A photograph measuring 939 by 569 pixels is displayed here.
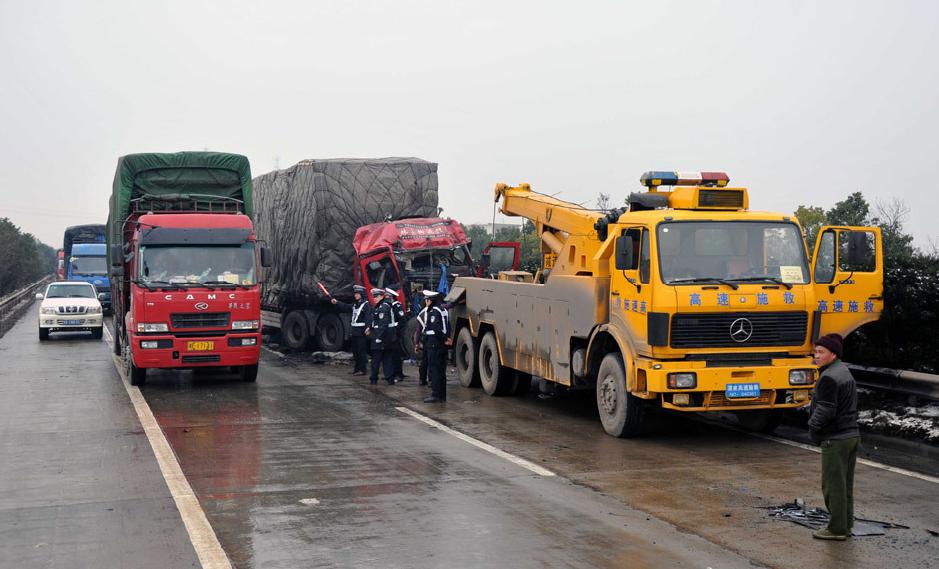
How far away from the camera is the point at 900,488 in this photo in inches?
353

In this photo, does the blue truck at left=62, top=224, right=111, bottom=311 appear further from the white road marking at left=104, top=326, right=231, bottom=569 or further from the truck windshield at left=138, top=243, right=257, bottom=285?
the white road marking at left=104, top=326, right=231, bottom=569

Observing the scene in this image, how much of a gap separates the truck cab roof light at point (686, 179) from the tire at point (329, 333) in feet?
39.7

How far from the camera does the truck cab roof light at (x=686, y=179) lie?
40.3 ft

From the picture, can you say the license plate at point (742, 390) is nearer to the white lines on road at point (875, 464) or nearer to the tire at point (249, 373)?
the white lines on road at point (875, 464)

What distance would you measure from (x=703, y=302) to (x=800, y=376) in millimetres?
1458

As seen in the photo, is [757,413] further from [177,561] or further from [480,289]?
[177,561]

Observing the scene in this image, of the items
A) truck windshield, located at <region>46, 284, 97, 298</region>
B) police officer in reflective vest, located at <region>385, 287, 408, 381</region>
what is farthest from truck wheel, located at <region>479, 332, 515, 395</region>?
truck windshield, located at <region>46, 284, 97, 298</region>

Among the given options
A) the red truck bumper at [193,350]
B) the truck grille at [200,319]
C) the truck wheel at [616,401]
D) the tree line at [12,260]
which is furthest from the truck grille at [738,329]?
the tree line at [12,260]

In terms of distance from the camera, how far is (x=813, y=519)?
787 centimetres

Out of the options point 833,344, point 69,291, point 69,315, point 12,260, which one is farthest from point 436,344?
point 12,260

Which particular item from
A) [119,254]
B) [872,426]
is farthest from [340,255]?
[872,426]

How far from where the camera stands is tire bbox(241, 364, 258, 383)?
56.0 ft

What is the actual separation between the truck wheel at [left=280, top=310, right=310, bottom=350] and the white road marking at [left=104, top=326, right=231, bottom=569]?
33.1 ft

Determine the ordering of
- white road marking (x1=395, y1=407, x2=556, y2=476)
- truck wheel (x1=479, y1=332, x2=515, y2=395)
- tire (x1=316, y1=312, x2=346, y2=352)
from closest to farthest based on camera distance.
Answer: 1. white road marking (x1=395, y1=407, x2=556, y2=476)
2. truck wheel (x1=479, y1=332, x2=515, y2=395)
3. tire (x1=316, y1=312, x2=346, y2=352)
